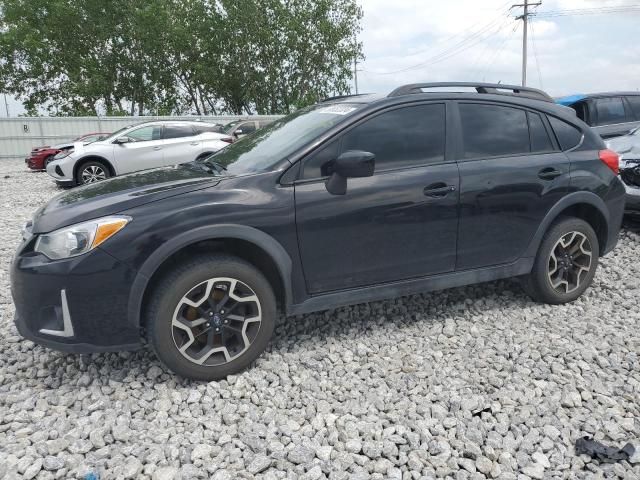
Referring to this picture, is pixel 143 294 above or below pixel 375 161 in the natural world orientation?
below

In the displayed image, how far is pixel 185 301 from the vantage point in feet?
9.62

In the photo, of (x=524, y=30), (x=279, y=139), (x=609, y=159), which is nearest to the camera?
(x=279, y=139)

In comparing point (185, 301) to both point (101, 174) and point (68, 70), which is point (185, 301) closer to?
point (101, 174)

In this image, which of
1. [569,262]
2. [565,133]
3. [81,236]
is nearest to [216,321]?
[81,236]

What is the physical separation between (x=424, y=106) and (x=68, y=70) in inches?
1390

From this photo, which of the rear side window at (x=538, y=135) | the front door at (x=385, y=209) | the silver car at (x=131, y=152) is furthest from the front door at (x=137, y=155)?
the rear side window at (x=538, y=135)

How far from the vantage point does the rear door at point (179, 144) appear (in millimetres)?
11750

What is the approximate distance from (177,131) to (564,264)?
977 centimetres

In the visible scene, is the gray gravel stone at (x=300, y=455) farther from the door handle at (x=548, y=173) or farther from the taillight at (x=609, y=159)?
the taillight at (x=609, y=159)

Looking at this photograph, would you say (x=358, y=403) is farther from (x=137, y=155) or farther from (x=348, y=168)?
(x=137, y=155)

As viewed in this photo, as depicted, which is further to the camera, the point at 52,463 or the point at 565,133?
the point at 565,133

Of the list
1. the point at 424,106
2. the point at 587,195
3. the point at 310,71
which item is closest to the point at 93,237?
the point at 424,106

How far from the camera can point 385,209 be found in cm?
334

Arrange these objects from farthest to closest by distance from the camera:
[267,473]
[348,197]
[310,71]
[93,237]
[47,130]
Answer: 1. [310,71]
2. [47,130]
3. [348,197]
4. [93,237]
5. [267,473]
